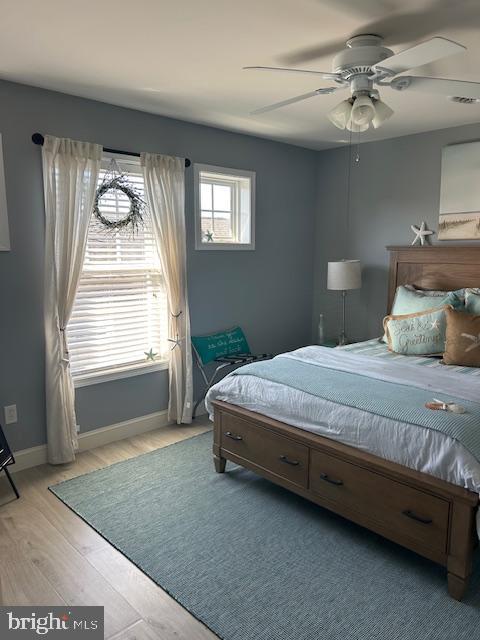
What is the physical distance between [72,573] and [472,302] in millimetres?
3057

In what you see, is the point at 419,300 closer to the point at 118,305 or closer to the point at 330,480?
the point at 330,480

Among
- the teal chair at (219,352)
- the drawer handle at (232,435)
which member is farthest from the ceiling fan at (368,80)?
the teal chair at (219,352)

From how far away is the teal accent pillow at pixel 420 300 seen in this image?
3568mm

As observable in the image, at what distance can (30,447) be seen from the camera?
3186 millimetres

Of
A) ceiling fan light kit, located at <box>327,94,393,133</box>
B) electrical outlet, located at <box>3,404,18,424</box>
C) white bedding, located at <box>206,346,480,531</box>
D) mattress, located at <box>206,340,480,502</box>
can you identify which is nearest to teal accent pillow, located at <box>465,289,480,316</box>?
mattress, located at <box>206,340,480,502</box>

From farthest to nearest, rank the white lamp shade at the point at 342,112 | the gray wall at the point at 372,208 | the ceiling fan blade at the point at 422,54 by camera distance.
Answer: the gray wall at the point at 372,208 → the white lamp shade at the point at 342,112 → the ceiling fan blade at the point at 422,54

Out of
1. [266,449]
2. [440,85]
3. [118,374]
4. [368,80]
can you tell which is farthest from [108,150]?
[266,449]

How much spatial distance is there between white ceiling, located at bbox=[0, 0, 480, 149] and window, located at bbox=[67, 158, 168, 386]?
0.69 meters

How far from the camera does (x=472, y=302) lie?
11.4 feet

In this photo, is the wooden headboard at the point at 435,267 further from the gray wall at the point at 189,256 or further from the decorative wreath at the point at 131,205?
the decorative wreath at the point at 131,205

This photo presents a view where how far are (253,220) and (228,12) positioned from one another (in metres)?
2.39

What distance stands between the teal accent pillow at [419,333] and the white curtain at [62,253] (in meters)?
2.27

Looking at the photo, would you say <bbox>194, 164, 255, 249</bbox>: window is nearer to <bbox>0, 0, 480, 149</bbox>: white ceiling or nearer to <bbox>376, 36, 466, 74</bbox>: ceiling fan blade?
<bbox>0, 0, 480, 149</bbox>: white ceiling

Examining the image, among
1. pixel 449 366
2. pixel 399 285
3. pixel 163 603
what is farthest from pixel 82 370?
pixel 399 285
